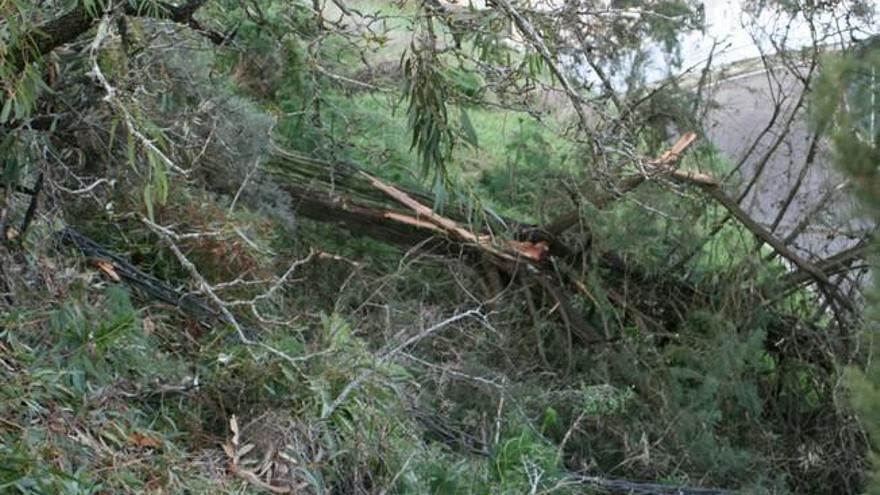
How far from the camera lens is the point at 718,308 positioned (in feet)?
26.6

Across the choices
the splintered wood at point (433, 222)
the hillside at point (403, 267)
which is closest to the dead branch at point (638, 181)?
the hillside at point (403, 267)

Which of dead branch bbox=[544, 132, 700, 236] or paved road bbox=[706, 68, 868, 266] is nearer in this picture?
dead branch bbox=[544, 132, 700, 236]

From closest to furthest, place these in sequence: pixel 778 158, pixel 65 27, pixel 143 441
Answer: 1. pixel 143 441
2. pixel 65 27
3. pixel 778 158

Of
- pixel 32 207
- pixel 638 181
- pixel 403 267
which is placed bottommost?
pixel 403 267

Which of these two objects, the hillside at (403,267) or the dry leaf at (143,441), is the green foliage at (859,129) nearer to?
the hillside at (403,267)

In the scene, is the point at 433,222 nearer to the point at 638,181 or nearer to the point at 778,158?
the point at 638,181

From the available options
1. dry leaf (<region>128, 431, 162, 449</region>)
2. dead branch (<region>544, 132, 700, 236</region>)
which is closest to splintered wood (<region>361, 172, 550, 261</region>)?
dead branch (<region>544, 132, 700, 236</region>)

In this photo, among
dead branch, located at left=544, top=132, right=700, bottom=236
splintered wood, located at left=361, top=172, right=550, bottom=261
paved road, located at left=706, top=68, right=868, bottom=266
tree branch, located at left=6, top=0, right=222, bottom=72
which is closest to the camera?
tree branch, located at left=6, top=0, right=222, bottom=72

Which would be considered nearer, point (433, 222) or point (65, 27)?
point (65, 27)

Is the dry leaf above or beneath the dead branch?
beneath

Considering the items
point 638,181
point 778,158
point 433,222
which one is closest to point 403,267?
point 433,222

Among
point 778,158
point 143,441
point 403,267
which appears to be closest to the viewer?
point 143,441

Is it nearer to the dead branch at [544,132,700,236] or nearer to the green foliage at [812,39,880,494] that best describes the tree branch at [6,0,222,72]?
the green foliage at [812,39,880,494]

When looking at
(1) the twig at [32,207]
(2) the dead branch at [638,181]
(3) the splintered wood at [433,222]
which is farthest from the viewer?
(3) the splintered wood at [433,222]
